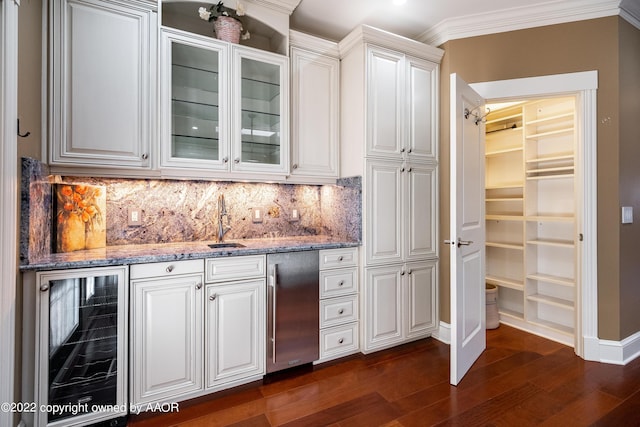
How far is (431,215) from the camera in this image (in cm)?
282

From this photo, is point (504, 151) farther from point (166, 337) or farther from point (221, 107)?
point (166, 337)

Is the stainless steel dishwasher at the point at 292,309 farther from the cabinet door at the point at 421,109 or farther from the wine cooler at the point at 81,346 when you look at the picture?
the cabinet door at the point at 421,109

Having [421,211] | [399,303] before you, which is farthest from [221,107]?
[399,303]

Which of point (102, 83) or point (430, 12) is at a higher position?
point (430, 12)

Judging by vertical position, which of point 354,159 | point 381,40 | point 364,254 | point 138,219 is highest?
point 381,40

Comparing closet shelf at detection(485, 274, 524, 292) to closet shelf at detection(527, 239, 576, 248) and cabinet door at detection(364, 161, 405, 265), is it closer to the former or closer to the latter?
closet shelf at detection(527, 239, 576, 248)

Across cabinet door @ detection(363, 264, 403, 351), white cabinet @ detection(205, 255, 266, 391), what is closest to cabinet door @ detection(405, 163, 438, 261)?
cabinet door @ detection(363, 264, 403, 351)

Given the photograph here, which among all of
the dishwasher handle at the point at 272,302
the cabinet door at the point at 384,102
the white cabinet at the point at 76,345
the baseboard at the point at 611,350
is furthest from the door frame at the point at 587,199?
the white cabinet at the point at 76,345

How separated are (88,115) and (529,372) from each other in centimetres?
354

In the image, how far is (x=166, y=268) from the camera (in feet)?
6.02

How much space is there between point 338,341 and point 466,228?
134cm

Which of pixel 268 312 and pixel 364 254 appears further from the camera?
pixel 364 254

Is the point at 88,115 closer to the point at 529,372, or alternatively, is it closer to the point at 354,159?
the point at 354,159

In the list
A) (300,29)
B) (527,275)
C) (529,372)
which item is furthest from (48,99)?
(527,275)
